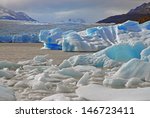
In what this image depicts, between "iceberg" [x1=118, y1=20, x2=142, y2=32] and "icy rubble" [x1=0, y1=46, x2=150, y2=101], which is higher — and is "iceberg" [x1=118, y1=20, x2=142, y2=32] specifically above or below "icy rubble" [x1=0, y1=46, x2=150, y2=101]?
above

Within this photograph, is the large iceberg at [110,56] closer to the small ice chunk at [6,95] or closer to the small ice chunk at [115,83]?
the small ice chunk at [115,83]

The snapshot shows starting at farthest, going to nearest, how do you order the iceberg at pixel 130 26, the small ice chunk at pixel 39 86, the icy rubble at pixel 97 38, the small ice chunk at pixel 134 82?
the iceberg at pixel 130 26 → the icy rubble at pixel 97 38 → the small ice chunk at pixel 134 82 → the small ice chunk at pixel 39 86

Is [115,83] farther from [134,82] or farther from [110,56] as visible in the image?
[110,56]

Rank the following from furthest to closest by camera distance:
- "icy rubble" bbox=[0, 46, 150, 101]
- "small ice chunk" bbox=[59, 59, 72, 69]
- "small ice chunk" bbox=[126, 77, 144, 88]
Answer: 1. "small ice chunk" bbox=[59, 59, 72, 69]
2. "small ice chunk" bbox=[126, 77, 144, 88]
3. "icy rubble" bbox=[0, 46, 150, 101]

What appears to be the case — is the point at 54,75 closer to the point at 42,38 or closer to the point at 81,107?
the point at 81,107

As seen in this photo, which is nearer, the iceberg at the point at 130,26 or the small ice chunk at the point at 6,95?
the small ice chunk at the point at 6,95

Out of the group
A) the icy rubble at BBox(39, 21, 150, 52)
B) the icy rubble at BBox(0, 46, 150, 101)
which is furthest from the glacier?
the icy rubble at BBox(39, 21, 150, 52)

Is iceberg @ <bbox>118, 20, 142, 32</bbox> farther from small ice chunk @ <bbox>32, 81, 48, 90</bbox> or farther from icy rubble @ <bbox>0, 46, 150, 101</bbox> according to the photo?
small ice chunk @ <bbox>32, 81, 48, 90</bbox>

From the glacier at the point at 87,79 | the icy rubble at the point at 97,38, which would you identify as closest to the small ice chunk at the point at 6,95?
the glacier at the point at 87,79

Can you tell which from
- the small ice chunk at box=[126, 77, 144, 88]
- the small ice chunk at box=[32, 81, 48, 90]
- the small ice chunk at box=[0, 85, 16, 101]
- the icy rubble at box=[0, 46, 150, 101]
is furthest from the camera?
the small ice chunk at box=[126, 77, 144, 88]

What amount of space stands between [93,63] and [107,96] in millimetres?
4233

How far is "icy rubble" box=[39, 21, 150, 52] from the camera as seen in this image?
14.5 meters

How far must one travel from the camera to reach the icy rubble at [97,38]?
1447cm

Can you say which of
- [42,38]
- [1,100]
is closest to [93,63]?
[1,100]
